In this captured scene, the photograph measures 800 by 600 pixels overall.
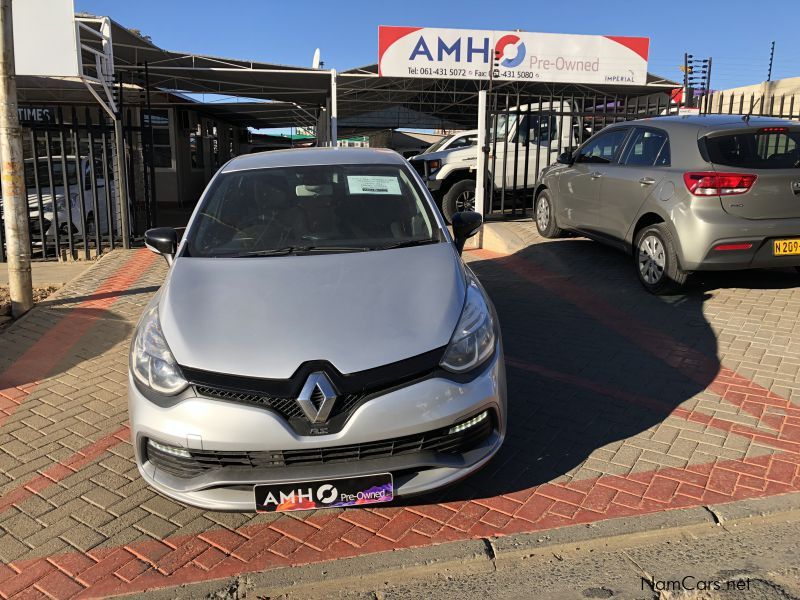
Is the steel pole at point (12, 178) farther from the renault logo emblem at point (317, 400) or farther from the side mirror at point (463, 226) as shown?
the renault logo emblem at point (317, 400)

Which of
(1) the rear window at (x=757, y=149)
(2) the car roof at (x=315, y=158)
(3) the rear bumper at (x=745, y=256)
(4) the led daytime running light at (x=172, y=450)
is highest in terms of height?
(1) the rear window at (x=757, y=149)

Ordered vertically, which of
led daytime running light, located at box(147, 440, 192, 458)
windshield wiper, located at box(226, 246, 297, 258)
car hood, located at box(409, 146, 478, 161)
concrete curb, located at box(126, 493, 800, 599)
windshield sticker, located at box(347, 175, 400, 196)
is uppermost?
car hood, located at box(409, 146, 478, 161)

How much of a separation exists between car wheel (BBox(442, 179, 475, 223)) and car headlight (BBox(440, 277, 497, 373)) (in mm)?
8226

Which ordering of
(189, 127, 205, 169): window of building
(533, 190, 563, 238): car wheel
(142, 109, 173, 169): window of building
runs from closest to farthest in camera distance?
(533, 190, 563, 238): car wheel, (142, 109, 173, 169): window of building, (189, 127, 205, 169): window of building

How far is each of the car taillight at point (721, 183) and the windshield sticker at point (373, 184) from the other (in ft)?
10.2

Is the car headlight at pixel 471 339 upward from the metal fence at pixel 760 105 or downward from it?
downward

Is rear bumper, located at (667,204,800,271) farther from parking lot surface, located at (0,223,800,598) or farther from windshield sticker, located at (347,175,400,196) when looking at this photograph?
windshield sticker, located at (347,175,400,196)

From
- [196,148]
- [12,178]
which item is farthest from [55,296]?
[196,148]

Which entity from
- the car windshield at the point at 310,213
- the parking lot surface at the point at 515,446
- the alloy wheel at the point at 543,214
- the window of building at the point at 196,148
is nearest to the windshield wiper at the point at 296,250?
the car windshield at the point at 310,213

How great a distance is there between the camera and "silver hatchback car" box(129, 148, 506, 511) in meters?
2.62

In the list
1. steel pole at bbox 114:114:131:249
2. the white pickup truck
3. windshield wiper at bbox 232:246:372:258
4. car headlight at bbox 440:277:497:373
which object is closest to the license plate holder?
car headlight at bbox 440:277:497:373

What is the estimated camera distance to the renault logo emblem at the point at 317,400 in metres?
2.60

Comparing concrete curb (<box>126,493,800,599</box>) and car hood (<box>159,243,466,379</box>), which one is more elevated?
car hood (<box>159,243,466,379</box>)

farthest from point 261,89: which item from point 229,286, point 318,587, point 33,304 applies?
point 318,587
